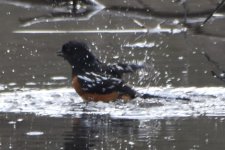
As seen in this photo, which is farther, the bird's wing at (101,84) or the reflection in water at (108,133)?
the bird's wing at (101,84)

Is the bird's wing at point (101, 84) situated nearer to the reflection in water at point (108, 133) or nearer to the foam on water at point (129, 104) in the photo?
the foam on water at point (129, 104)

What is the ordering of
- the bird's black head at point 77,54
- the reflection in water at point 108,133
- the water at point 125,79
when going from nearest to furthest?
the reflection in water at point 108,133 < the water at point 125,79 < the bird's black head at point 77,54

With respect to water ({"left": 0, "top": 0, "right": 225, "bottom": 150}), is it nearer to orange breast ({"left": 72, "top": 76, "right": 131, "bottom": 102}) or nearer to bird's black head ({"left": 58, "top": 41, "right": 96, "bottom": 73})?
orange breast ({"left": 72, "top": 76, "right": 131, "bottom": 102})

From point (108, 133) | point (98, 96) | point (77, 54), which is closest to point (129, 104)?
point (98, 96)

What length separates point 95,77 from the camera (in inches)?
327

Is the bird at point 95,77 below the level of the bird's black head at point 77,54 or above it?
below

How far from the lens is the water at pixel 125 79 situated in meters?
6.57

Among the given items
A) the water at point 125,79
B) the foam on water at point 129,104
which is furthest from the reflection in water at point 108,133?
the foam on water at point 129,104

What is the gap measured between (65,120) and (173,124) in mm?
810

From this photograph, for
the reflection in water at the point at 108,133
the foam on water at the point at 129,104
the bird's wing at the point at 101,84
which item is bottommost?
the foam on water at the point at 129,104

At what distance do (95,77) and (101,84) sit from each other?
25 cm

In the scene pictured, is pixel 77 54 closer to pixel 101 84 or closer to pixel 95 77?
pixel 95 77

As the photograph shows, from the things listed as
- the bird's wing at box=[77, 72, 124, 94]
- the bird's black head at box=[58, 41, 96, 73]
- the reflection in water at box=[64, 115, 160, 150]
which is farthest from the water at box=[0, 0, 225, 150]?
the bird's black head at box=[58, 41, 96, 73]

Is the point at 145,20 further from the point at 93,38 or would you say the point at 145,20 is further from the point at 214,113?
the point at 214,113
